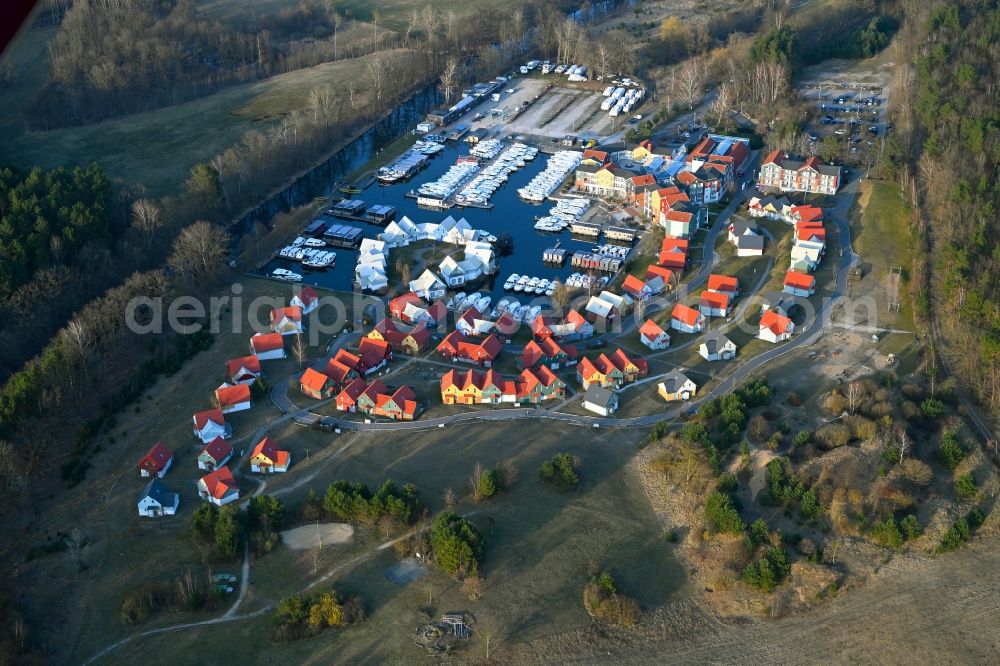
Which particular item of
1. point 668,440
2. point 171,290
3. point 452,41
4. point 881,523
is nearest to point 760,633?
point 881,523

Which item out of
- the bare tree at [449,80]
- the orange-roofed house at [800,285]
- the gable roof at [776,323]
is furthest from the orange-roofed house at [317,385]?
the bare tree at [449,80]

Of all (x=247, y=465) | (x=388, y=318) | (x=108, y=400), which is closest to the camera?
(x=247, y=465)

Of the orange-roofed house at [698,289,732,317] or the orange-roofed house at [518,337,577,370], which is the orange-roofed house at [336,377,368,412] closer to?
the orange-roofed house at [518,337,577,370]

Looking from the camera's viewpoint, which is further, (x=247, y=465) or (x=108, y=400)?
(x=108, y=400)

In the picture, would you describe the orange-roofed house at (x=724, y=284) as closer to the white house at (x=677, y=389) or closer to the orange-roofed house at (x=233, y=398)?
the white house at (x=677, y=389)

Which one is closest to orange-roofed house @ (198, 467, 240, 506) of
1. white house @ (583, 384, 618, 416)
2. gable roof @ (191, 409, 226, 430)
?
gable roof @ (191, 409, 226, 430)

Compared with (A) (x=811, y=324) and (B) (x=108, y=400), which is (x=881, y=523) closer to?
(A) (x=811, y=324)
